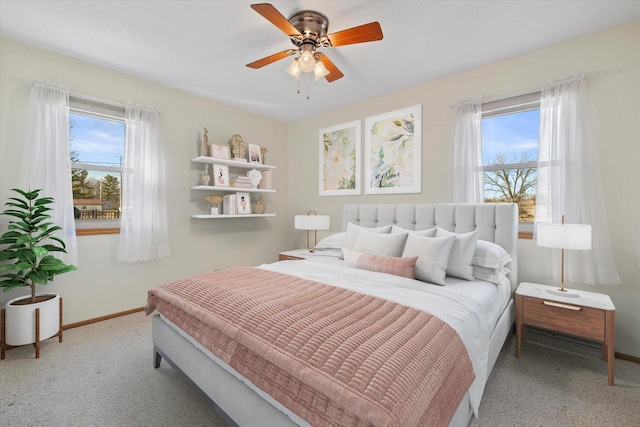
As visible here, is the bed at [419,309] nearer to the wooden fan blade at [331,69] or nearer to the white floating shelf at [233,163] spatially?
the wooden fan blade at [331,69]

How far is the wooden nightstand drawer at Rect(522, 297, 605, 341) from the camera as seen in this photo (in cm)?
192

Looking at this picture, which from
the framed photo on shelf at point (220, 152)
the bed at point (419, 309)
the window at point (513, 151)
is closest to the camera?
the bed at point (419, 309)

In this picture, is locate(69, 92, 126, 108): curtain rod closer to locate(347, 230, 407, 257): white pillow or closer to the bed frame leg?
the bed frame leg

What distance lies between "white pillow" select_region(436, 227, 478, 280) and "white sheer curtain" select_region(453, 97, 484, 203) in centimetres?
69

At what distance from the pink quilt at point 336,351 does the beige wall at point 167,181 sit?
183 cm

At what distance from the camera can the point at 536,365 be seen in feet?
7.05

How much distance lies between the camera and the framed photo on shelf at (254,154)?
407 cm

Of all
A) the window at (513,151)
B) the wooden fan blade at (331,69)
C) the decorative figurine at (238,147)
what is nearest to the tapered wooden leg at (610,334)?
the window at (513,151)

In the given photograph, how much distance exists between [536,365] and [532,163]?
1.77 m

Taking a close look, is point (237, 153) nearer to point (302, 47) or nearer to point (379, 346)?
point (302, 47)

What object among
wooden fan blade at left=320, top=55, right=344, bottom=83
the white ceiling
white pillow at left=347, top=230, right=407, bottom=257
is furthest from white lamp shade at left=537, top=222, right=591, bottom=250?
wooden fan blade at left=320, top=55, right=344, bottom=83

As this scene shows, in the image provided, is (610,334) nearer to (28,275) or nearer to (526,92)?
(526,92)

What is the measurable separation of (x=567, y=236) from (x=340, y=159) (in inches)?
107

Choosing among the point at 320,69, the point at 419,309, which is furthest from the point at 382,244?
the point at 320,69
